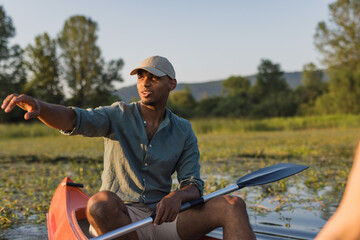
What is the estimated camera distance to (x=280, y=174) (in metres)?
3.16

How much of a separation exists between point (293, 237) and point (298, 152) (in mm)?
6262

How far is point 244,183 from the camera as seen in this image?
114 inches

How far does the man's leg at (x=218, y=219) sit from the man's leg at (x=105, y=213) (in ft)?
1.34

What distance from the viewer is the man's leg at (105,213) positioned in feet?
7.56

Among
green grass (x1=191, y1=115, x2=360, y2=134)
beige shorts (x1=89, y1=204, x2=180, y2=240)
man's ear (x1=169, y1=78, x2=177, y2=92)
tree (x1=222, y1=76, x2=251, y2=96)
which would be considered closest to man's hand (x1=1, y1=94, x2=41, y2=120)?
beige shorts (x1=89, y1=204, x2=180, y2=240)

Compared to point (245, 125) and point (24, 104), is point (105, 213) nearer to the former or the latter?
point (24, 104)

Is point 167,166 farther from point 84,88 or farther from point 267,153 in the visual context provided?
point 84,88

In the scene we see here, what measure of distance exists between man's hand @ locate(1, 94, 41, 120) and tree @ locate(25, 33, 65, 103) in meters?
27.4

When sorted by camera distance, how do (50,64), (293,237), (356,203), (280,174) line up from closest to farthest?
1. (356,203)
2. (280,174)
3. (293,237)
4. (50,64)

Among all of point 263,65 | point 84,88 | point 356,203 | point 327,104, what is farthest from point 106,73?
point 356,203

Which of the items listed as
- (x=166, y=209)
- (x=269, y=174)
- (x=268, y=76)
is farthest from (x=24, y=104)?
(x=268, y=76)

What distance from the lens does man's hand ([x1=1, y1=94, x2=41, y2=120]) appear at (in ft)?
6.50

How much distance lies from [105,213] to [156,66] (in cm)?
99

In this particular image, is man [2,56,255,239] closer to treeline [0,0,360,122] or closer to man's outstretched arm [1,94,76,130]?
man's outstretched arm [1,94,76,130]
